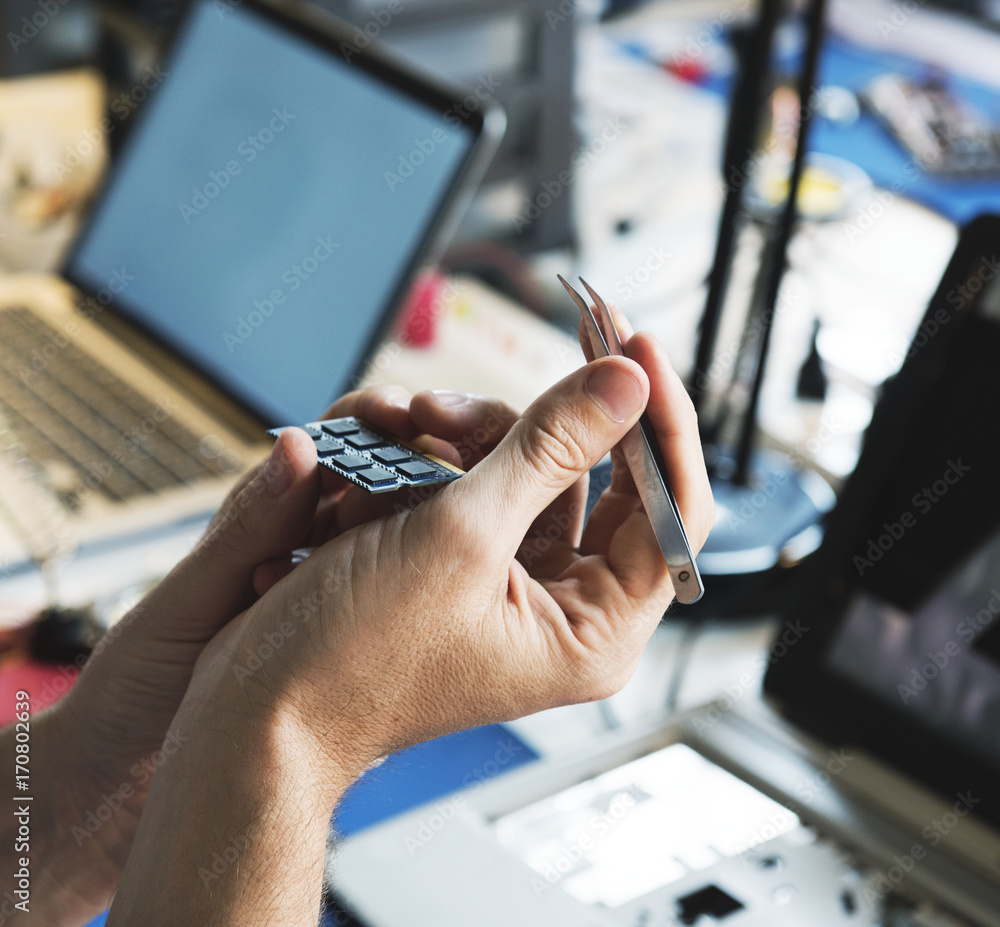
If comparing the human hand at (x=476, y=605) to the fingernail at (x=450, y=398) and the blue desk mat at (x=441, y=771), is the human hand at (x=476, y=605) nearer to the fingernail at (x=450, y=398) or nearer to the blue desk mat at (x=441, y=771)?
the fingernail at (x=450, y=398)

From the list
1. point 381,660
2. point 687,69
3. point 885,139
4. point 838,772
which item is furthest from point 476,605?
point 687,69

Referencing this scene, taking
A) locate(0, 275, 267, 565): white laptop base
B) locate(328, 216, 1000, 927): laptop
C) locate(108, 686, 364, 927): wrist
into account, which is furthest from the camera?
locate(0, 275, 267, 565): white laptop base

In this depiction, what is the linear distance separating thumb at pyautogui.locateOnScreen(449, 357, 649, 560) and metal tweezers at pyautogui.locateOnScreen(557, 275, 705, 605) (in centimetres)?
2

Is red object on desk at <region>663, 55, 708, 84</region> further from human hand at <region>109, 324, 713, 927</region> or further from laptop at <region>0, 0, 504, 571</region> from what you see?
human hand at <region>109, 324, 713, 927</region>

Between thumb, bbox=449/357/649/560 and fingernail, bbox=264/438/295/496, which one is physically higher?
thumb, bbox=449/357/649/560

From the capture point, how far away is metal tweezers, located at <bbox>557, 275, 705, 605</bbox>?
47cm

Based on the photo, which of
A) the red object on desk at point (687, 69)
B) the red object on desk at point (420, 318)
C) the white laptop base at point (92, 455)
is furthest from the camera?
the red object on desk at point (687, 69)

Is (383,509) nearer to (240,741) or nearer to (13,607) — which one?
(240,741)

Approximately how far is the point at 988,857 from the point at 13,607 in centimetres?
69

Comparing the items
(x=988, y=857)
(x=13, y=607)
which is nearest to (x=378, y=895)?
(x=988, y=857)

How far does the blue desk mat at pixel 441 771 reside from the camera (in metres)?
0.76

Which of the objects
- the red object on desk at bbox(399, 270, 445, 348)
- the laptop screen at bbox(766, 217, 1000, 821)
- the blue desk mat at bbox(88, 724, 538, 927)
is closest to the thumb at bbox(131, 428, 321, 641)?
the blue desk mat at bbox(88, 724, 538, 927)

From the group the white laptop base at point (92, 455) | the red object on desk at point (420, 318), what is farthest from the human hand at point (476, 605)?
the red object on desk at point (420, 318)

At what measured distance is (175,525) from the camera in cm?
94
